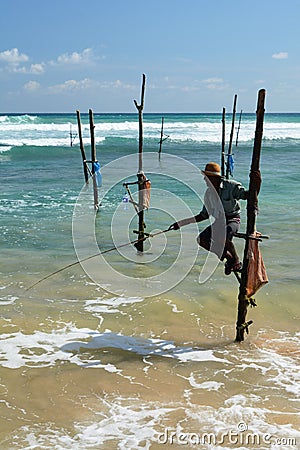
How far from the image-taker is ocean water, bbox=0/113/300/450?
14.7ft

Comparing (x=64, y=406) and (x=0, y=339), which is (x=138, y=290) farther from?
(x=64, y=406)

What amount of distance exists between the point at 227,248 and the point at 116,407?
2.11 metres

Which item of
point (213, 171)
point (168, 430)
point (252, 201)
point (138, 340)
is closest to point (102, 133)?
point (138, 340)

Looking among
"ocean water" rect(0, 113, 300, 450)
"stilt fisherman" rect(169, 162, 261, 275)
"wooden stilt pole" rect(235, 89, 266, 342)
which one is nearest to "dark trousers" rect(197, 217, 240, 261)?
"stilt fisherman" rect(169, 162, 261, 275)

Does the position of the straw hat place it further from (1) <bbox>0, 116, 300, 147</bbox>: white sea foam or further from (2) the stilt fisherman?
(1) <bbox>0, 116, 300, 147</bbox>: white sea foam

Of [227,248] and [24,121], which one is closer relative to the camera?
[227,248]

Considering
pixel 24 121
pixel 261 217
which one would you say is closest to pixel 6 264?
pixel 261 217

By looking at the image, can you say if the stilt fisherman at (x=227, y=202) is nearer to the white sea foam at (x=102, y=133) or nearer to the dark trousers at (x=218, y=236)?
the dark trousers at (x=218, y=236)

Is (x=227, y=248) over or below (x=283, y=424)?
over

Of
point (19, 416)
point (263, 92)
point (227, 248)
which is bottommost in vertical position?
point (19, 416)

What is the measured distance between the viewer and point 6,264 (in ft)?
29.7

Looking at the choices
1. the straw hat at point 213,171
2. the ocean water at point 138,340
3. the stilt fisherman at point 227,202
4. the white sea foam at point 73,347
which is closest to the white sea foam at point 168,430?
the ocean water at point 138,340

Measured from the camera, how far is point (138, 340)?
246 inches

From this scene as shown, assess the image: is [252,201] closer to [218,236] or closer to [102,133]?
[218,236]
